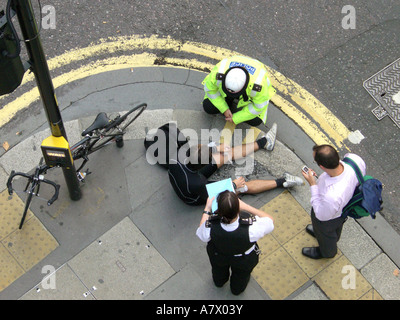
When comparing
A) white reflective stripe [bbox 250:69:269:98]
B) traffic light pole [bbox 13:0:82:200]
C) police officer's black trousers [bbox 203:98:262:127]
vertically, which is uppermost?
traffic light pole [bbox 13:0:82:200]

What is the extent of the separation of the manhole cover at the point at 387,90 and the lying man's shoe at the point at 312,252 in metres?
2.28

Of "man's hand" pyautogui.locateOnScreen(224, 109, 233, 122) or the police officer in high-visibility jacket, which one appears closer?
the police officer in high-visibility jacket

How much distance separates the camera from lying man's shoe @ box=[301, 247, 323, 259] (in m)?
5.66

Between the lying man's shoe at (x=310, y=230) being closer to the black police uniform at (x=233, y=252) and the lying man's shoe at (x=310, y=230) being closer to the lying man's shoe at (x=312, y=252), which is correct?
the lying man's shoe at (x=312, y=252)

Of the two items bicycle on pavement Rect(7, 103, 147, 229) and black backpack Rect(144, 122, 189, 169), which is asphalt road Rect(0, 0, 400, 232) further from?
black backpack Rect(144, 122, 189, 169)

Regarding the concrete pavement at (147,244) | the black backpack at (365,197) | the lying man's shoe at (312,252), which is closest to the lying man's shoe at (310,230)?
the concrete pavement at (147,244)

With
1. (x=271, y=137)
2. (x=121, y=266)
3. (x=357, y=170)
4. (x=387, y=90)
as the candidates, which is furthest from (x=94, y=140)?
(x=387, y=90)

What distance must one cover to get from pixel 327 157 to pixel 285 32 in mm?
3163

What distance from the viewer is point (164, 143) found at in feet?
19.2

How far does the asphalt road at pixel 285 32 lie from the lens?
685cm

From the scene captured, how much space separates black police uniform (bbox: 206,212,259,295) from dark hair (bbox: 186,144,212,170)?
1258 millimetres

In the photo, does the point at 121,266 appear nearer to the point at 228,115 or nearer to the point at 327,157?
the point at 228,115

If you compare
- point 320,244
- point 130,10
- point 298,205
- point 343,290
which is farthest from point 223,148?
point 130,10

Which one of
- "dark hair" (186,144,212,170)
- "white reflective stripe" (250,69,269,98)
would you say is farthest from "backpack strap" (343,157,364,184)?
"dark hair" (186,144,212,170)
